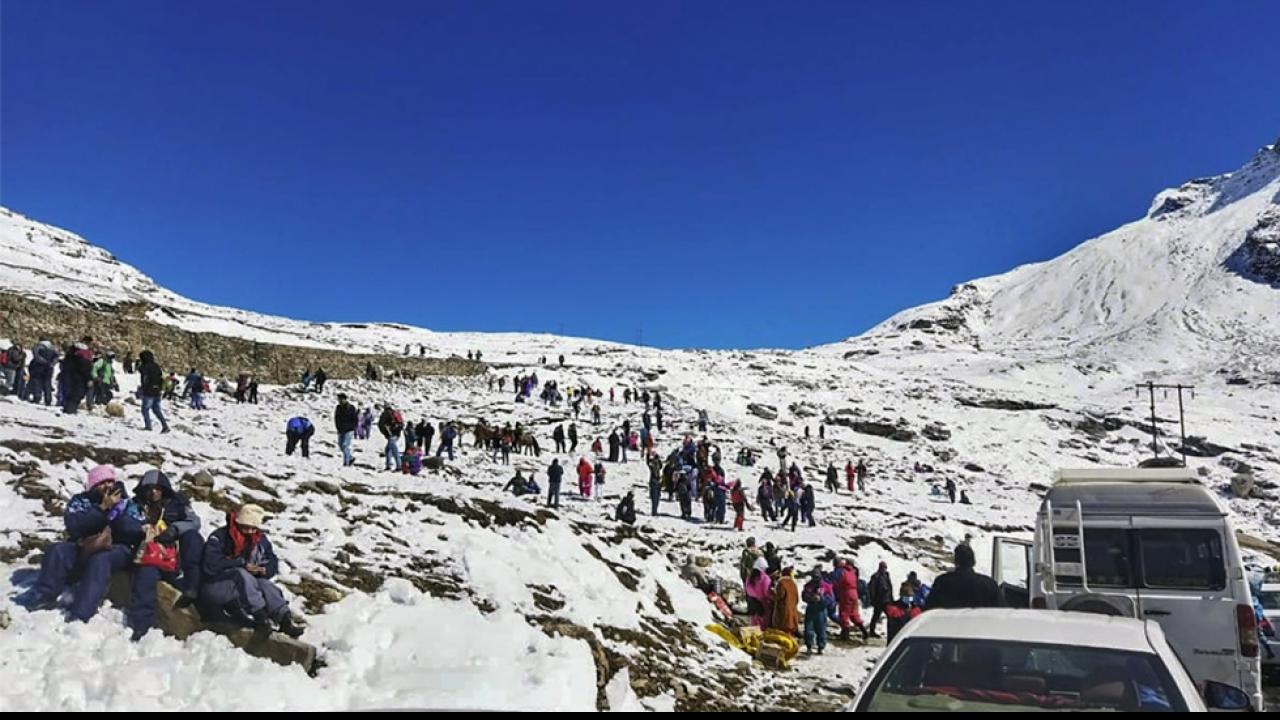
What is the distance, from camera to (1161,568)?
8906mm

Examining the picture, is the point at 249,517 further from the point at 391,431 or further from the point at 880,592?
the point at 391,431

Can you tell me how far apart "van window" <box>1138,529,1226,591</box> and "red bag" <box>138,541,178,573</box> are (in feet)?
32.4

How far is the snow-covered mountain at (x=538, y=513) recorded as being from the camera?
24.1 feet

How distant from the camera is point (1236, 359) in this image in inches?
4119

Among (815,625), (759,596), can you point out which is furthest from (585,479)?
(815,625)

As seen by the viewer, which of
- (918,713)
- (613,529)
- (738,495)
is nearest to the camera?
(918,713)

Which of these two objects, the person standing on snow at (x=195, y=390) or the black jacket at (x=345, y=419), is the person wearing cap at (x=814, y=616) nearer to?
the black jacket at (x=345, y=419)

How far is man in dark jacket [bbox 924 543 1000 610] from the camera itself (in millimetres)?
8734

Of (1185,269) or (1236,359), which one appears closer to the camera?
(1236,359)

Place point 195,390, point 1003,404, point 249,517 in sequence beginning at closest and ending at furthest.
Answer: point 249,517
point 195,390
point 1003,404

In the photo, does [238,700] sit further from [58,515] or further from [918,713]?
[918,713]

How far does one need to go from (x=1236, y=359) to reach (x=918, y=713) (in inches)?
4912

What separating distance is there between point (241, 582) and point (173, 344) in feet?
120

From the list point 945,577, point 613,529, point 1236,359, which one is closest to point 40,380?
point 613,529
